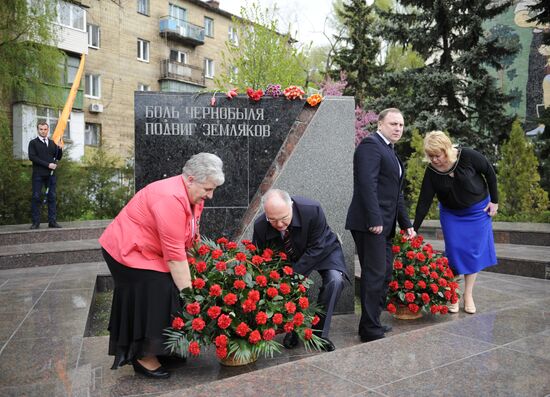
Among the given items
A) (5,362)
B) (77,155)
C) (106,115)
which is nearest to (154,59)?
(106,115)

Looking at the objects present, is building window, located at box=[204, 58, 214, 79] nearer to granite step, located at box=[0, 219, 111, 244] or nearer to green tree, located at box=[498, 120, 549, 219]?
green tree, located at box=[498, 120, 549, 219]

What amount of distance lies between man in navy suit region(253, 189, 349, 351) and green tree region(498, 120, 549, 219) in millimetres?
9624

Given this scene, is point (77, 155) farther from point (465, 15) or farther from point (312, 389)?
point (312, 389)

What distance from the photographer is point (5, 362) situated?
3.29m

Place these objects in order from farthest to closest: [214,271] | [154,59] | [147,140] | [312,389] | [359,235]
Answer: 1. [154,59]
2. [147,140]
3. [359,235]
4. [214,271]
5. [312,389]

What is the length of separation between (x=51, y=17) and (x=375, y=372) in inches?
454

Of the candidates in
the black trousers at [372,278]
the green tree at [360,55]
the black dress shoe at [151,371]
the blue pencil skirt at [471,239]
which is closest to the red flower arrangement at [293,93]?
the black trousers at [372,278]

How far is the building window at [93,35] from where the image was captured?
24984 mm

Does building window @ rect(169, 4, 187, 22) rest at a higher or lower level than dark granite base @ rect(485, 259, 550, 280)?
higher

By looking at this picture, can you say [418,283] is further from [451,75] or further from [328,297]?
[451,75]

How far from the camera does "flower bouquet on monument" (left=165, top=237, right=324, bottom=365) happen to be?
3006 millimetres

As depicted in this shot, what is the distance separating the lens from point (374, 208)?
148 inches

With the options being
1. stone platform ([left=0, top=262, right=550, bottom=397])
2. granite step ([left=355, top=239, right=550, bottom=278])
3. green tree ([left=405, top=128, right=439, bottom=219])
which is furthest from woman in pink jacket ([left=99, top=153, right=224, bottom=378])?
green tree ([left=405, top=128, right=439, bottom=219])

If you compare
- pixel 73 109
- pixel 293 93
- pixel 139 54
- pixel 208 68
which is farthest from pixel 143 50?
pixel 293 93
